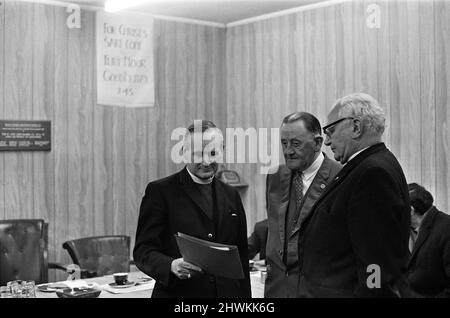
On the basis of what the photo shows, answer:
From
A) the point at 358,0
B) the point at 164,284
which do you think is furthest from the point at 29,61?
the point at 164,284

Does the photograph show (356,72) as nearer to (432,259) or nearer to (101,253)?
(432,259)

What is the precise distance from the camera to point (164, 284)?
2.46 meters

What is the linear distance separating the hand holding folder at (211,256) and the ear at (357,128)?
56cm

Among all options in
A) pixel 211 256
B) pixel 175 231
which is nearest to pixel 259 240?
pixel 175 231

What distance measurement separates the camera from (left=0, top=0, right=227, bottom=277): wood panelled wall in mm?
4953

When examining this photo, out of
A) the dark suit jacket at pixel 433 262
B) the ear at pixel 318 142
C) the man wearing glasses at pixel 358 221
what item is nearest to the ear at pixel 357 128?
the man wearing glasses at pixel 358 221

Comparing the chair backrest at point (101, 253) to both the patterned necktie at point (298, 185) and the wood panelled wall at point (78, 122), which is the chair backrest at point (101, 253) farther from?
the patterned necktie at point (298, 185)

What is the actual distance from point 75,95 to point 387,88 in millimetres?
2500

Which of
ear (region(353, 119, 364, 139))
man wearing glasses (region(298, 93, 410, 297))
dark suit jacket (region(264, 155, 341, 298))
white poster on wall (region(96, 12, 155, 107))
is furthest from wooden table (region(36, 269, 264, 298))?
white poster on wall (region(96, 12, 155, 107))

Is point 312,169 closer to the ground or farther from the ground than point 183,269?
farther from the ground

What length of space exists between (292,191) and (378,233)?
2.84ft

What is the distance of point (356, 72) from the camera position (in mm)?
5109

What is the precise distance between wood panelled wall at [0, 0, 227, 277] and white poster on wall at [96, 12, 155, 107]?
2.8 inches

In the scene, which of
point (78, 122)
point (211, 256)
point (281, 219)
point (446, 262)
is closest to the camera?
point (211, 256)
